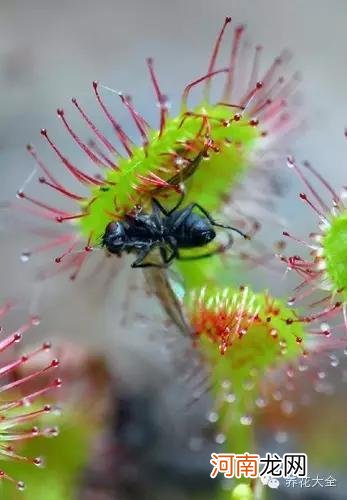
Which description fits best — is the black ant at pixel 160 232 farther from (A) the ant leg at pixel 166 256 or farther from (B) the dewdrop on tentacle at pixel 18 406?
(B) the dewdrop on tentacle at pixel 18 406

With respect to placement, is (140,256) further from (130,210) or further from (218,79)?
(218,79)

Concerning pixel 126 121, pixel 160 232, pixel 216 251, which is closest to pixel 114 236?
pixel 160 232

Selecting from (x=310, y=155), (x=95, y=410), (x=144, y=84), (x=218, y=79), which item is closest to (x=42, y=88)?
(x=144, y=84)

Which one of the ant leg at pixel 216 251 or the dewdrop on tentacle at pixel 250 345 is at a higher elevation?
the ant leg at pixel 216 251

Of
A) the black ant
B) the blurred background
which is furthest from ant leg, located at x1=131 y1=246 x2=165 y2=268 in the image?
the blurred background

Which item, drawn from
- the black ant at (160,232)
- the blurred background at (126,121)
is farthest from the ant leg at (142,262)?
the blurred background at (126,121)

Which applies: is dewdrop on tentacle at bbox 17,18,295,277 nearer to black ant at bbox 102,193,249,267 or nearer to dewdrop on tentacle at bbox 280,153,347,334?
black ant at bbox 102,193,249,267

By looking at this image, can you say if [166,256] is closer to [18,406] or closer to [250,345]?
[250,345]
